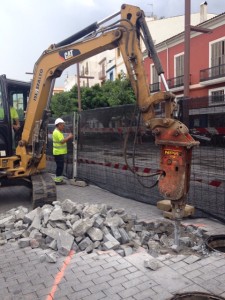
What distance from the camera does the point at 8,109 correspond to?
7035 millimetres

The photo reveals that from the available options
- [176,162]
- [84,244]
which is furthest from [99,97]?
[176,162]

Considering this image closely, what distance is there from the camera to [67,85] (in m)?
70.1

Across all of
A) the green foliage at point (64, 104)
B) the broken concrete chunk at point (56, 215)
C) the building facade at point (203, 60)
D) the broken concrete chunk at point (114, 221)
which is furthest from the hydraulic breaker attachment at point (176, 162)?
the green foliage at point (64, 104)

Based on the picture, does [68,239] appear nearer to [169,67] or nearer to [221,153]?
[221,153]

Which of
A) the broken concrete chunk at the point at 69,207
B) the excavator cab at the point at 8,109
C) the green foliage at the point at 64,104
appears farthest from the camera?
the green foliage at the point at 64,104

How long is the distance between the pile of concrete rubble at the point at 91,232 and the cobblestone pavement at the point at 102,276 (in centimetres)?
15

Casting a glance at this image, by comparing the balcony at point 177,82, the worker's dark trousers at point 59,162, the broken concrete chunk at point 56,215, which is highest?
the balcony at point 177,82

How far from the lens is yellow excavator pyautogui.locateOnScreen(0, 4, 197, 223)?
4.29 metres

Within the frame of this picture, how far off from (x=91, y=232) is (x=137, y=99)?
86.8 inches

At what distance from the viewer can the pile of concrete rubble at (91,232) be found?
4609 millimetres

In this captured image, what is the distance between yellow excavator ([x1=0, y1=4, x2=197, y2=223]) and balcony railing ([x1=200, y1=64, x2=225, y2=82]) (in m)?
19.9

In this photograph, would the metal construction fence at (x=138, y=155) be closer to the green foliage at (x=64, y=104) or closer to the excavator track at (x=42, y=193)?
the excavator track at (x=42, y=193)

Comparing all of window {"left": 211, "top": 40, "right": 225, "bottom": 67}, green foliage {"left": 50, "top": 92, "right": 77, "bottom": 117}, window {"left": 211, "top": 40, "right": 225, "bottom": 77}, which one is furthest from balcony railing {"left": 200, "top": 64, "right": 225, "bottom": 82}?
green foliage {"left": 50, "top": 92, "right": 77, "bottom": 117}

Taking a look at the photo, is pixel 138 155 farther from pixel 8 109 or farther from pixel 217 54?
pixel 217 54
